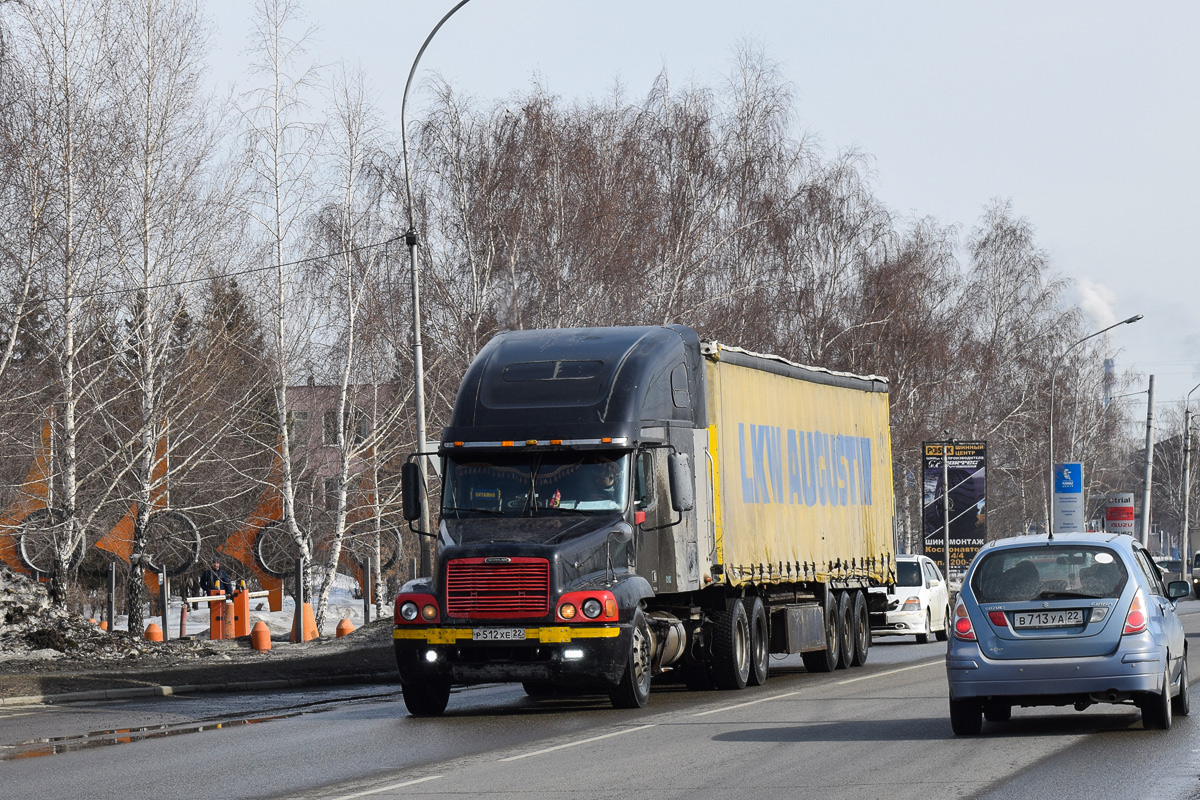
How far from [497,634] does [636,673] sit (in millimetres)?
1597

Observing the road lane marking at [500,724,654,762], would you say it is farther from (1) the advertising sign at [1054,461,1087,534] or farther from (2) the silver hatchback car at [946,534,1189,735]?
(1) the advertising sign at [1054,461,1087,534]

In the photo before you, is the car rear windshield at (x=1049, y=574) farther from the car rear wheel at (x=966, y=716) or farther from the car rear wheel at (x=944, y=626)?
the car rear wheel at (x=944, y=626)

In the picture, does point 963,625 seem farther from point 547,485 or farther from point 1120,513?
point 1120,513

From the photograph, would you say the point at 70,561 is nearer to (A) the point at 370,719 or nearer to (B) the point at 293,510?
(B) the point at 293,510

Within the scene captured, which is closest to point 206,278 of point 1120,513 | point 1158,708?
point 1158,708

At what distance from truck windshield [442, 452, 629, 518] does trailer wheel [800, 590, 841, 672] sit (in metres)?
7.28

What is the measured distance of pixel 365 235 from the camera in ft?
122

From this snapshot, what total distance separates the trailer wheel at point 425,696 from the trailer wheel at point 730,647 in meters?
3.73

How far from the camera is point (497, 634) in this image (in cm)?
1602

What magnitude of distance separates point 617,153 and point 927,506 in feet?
63.6

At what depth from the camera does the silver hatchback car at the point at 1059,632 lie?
40.7 feet

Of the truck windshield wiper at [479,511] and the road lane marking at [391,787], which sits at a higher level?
the truck windshield wiper at [479,511]

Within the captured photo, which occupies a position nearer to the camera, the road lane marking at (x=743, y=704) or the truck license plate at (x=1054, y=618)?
the truck license plate at (x=1054, y=618)

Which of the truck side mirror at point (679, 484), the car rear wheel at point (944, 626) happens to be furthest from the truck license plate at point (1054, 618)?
the car rear wheel at point (944, 626)
